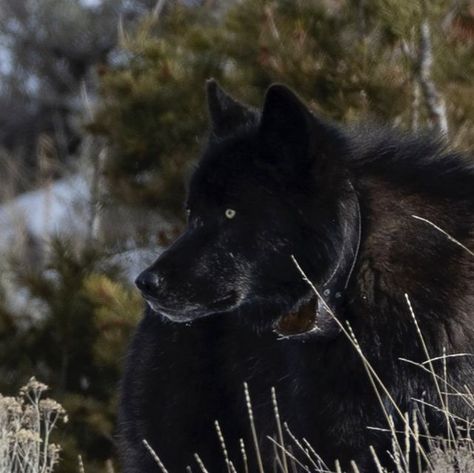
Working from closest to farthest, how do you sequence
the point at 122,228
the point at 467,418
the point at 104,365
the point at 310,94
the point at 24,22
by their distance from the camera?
the point at 467,418, the point at 310,94, the point at 104,365, the point at 122,228, the point at 24,22

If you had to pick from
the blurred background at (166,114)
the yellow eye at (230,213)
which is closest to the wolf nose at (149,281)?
the yellow eye at (230,213)

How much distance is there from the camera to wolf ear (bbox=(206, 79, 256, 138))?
473cm

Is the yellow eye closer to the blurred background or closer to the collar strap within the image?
the collar strap

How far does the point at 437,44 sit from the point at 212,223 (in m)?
4.39

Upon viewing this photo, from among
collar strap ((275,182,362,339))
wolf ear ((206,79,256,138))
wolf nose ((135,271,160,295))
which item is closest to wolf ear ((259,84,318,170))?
collar strap ((275,182,362,339))

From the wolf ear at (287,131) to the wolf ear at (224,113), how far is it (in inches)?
13.7

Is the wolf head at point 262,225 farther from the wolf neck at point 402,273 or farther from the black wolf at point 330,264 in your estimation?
the wolf neck at point 402,273

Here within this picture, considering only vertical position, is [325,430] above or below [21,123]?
above

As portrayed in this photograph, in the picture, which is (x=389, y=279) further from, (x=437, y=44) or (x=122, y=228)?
(x=122, y=228)

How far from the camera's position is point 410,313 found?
167 inches

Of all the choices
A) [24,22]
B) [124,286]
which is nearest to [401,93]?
[124,286]

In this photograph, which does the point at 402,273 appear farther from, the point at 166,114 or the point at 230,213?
the point at 166,114

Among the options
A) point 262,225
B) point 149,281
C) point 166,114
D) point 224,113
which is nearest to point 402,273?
point 262,225

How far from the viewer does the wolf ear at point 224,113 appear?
4.73 meters
